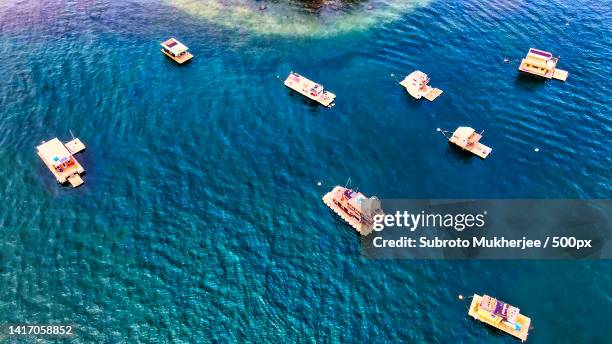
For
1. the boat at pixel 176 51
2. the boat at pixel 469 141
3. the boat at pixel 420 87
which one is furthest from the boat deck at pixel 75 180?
the boat at pixel 469 141

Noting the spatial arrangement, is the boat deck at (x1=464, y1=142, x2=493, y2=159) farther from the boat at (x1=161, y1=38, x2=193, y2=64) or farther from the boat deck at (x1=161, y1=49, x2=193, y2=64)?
the boat at (x1=161, y1=38, x2=193, y2=64)

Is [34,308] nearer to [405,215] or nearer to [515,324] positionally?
[405,215]

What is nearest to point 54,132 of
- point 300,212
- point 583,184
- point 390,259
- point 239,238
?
point 239,238

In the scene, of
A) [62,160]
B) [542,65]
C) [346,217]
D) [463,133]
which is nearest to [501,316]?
[346,217]

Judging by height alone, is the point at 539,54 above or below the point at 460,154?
above

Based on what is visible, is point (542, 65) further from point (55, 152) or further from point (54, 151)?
point (54, 151)

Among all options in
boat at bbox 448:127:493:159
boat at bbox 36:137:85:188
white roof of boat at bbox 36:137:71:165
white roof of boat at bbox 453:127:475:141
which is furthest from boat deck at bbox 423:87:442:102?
white roof of boat at bbox 36:137:71:165
